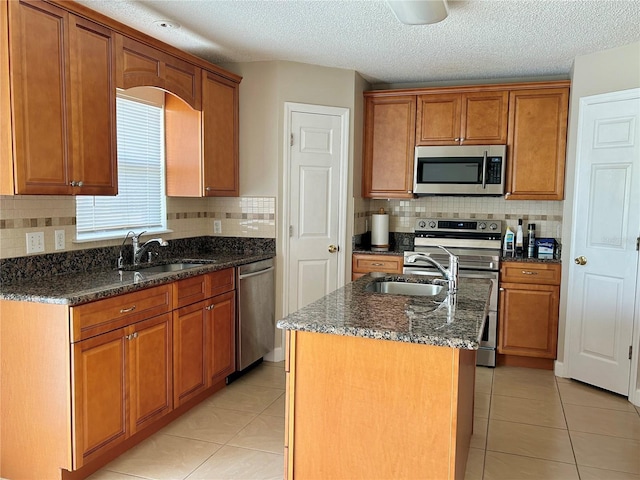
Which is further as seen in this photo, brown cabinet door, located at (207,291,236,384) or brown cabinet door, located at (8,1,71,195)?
brown cabinet door, located at (207,291,236,384)

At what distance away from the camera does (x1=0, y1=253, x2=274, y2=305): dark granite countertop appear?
7.68 ft

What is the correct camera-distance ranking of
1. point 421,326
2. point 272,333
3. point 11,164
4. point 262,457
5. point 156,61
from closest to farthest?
point 421,326
point 11,164
point 262,457
point 156,61
point 272,333

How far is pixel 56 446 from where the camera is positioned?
2.39 meters

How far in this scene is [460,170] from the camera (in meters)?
4.52

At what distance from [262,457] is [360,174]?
2648 millimetres

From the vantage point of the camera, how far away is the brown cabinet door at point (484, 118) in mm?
4387

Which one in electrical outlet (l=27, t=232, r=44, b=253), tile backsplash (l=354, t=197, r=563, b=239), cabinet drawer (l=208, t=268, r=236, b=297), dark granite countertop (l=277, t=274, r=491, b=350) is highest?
tile backsplash (l=354, t=197, r=563, b=239)

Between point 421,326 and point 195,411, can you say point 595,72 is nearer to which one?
point 421,326

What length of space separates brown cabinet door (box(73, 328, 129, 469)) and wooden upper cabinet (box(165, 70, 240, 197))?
5.05 ft

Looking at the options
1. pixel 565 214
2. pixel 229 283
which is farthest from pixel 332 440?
pixel 565 214

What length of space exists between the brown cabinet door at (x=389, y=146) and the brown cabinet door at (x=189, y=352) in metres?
2.04

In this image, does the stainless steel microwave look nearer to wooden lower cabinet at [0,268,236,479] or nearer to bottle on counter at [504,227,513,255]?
bottle on counter at [504,227,513,255]

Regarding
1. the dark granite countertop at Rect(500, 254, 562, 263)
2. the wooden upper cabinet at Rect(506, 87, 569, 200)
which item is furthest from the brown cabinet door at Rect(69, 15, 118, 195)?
the wooden upper cabinet at Rect(506, 87, 569, 200)

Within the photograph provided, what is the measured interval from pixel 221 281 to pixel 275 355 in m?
1.07
